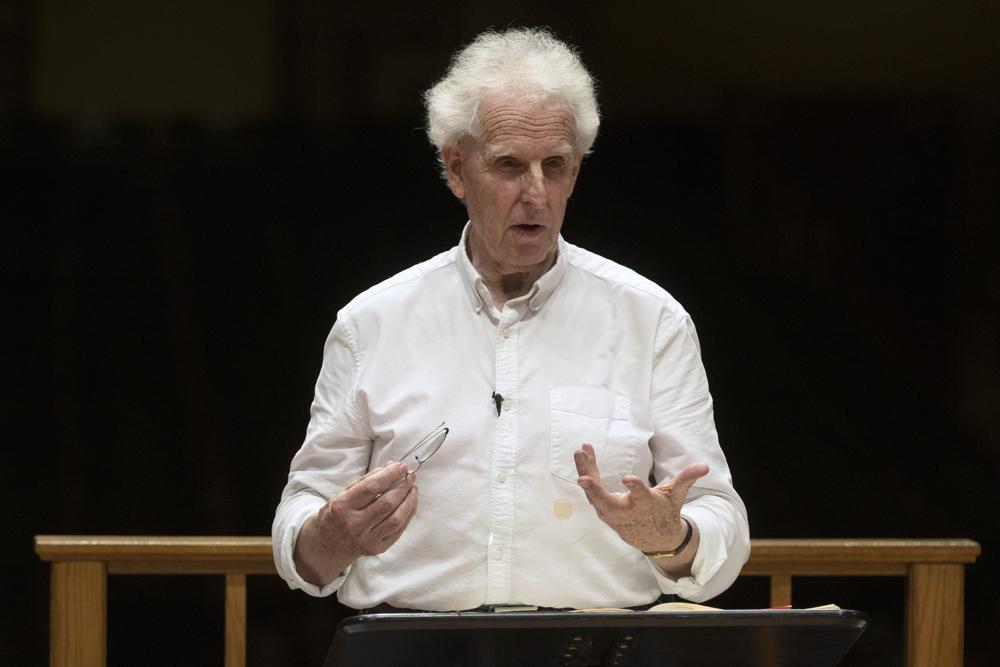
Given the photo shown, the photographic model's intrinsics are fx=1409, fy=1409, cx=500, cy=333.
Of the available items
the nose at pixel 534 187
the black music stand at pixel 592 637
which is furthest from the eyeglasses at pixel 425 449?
the black music stand at pixel 592 637

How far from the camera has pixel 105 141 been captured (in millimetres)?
3785

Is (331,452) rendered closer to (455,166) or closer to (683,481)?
(455,166)

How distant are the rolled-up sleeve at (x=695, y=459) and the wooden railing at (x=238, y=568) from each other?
46 cm

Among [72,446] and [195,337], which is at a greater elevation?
[195,337]

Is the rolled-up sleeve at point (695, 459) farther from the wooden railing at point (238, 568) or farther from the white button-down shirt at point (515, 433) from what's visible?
the wooden railing at point (238, 568)

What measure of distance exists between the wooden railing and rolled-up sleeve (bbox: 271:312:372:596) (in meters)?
0.35

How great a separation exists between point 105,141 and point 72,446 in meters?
0.85

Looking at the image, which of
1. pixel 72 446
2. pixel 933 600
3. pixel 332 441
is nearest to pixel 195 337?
pixel 72 446

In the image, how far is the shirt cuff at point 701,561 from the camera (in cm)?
190

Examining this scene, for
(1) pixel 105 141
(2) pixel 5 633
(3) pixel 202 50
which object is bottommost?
(2) pixel 5 633

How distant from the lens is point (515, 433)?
6.73 feet

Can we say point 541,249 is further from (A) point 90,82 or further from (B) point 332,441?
(A) point 90,82

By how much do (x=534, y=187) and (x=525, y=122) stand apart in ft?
0.32

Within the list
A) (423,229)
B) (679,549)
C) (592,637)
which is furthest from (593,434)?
(423,229)
